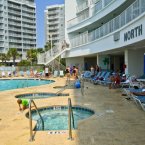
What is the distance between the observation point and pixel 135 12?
1571 cm

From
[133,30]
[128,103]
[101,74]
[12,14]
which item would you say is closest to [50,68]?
[101,74]

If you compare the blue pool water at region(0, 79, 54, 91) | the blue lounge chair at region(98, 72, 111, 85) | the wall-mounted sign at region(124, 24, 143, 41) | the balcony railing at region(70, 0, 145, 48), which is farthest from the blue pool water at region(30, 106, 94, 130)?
the blue pool water at region(0, 79, 54, 91)

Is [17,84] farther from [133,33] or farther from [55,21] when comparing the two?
[55,21]

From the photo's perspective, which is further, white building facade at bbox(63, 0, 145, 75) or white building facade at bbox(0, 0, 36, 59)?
white building facade at bbox(0, 0, 36, 59)

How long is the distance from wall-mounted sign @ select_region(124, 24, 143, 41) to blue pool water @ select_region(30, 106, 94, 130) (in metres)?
5.88

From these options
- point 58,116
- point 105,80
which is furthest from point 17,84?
point 58,116

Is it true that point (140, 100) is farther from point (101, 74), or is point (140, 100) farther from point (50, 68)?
point (50, 68)

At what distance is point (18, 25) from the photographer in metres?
101

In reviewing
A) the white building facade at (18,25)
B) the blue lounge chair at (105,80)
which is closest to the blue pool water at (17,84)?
the blue lounge chair at (105,80)

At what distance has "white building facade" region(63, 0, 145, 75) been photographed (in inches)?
632

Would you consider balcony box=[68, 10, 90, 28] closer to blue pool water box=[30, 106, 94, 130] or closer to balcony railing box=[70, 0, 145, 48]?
balcony railing box=[70, 0, 145, 48]

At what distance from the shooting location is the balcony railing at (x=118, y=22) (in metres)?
15.1

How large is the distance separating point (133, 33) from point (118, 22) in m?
4.22

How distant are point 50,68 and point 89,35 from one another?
39.5 ft
